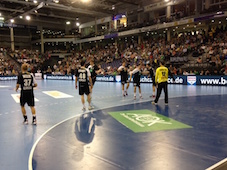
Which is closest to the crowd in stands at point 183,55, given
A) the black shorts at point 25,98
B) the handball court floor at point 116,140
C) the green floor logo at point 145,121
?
the green floor logo at point 145,121

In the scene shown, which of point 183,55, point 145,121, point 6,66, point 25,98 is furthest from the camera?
point 6,66

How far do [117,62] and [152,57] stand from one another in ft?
21.7

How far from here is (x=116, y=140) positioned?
4973 millimetres

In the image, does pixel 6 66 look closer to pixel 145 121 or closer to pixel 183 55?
pixel 183 55

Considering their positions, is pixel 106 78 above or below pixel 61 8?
below

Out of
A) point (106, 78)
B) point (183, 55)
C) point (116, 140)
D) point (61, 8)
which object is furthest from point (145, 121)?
point (61, 8)

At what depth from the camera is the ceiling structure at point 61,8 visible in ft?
100

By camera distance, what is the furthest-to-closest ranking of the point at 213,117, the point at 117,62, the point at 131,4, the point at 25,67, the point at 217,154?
1. the point at 131,4
2. the point at 117,62
3. the point at 213,117
4. the point at 25,67
5. the point at 217,154

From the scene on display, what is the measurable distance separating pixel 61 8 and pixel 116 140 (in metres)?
32.4

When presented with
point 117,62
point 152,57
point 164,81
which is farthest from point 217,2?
point 164,81

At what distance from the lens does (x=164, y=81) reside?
29.8ft

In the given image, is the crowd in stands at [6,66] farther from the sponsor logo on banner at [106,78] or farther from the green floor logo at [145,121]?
the green floor logo at [145,121]

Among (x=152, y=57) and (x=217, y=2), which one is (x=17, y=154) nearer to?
(x=152, y=57)

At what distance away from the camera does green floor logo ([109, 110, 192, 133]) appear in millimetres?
5909
